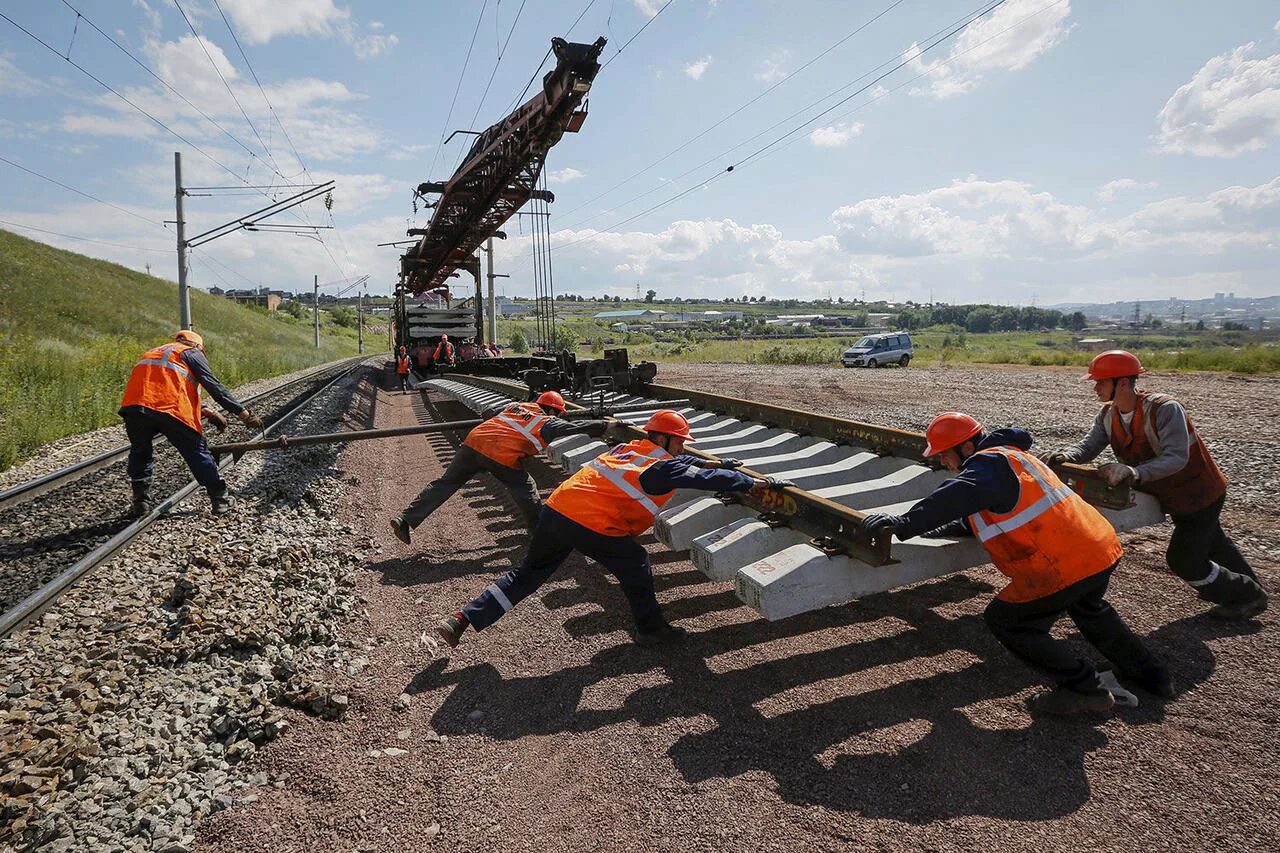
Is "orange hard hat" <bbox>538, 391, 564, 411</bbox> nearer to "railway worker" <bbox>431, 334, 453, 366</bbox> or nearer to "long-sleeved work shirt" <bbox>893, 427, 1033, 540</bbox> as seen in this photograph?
"long-sleeved work shirt" <bbox>893, 427, 1033, 540</bbox>

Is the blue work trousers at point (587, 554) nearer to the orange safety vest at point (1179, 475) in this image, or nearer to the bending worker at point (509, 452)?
the bending worker at point (509, 452)

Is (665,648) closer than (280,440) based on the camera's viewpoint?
Yes

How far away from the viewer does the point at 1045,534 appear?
3.00 meters

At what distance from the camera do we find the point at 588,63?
923 centimetres

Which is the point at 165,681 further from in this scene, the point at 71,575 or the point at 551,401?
the point at 551,401

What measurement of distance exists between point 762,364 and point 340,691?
3339 centimetres

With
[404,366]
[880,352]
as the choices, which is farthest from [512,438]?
[880,352]

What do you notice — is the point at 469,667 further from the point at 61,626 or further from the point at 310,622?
the point at 61,626

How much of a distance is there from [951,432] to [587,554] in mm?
2034

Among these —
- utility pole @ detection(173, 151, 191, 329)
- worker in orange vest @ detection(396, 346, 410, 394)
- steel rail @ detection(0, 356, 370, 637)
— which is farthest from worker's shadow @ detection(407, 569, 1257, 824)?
utility pole @ detection(173, 151, 191, 329)

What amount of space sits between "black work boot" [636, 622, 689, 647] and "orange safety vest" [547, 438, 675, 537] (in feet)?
1.81

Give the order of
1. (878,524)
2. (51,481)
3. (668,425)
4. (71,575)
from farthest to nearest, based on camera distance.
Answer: (51,481) → (71,575) → (668,425) → (878,524)

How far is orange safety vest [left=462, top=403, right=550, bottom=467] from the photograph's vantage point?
5.57 m

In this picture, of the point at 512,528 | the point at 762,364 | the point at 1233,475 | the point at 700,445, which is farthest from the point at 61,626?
the point at 762,364
